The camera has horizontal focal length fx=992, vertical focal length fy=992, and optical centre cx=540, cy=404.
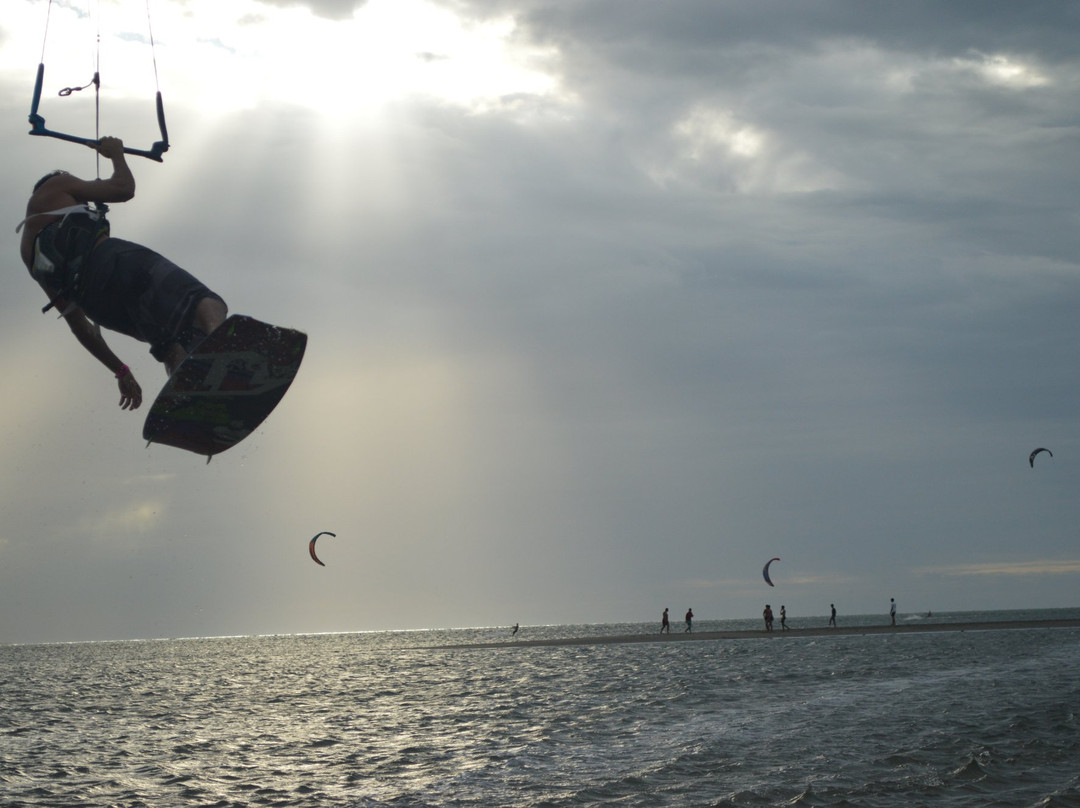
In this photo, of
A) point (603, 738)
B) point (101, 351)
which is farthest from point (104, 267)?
point (603, 738)

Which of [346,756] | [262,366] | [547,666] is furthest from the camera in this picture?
[547,666]

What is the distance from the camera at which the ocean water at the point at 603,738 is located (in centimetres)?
2216

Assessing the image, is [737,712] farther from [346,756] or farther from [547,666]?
[547,666]

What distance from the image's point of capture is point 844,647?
68.3m

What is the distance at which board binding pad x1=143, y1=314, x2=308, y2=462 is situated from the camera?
23.3 feet

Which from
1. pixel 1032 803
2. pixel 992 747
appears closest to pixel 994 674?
pixel 992 747

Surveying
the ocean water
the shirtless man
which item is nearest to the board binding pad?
the shirtless man

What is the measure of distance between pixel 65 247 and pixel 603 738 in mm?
26598

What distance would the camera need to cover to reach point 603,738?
101 ft

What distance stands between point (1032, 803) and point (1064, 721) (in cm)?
1204

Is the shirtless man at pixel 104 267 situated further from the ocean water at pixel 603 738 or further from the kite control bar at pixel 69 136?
the ocean water at pixel 603 738

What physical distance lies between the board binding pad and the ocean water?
Answer: 51.2 ft

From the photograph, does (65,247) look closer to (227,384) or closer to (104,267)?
(104,267)

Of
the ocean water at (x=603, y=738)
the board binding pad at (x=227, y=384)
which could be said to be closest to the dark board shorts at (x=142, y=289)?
the board binding pad at (x=227, y=384)
